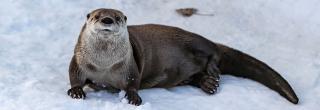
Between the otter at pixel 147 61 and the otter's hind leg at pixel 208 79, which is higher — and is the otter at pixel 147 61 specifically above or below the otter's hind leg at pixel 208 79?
above

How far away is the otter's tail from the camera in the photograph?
16.4ft

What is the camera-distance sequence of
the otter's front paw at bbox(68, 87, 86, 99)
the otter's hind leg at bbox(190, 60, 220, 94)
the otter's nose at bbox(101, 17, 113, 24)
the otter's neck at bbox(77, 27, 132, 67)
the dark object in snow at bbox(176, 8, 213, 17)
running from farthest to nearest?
the dark object in snow at bbox(176, 8, 213, 17)
the otter's hind leg at bbox(190, 60, 220, 94)
the otter's neck at bbox(77, 27, 132, 67)
the otter's front paw at bbox(68, 87, 86, 99)
the otter's nose at bbox(101, 17, 113, 24)

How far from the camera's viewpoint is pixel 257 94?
196 inches

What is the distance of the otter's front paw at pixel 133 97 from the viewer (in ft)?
14.3

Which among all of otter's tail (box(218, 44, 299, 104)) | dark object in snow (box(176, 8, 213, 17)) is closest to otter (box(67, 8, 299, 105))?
otter's tail (box(218, 44, 299, 104))

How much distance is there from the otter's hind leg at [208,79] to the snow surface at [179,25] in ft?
0.20

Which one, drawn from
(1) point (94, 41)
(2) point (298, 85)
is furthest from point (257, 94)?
(1) point (94, 41)

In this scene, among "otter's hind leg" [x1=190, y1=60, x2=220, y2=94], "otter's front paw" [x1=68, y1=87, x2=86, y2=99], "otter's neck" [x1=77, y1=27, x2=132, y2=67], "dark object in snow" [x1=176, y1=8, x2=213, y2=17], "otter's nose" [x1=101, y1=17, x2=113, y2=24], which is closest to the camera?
"otter's nose" [x1=101, y1=17, x2=113, y2=24]

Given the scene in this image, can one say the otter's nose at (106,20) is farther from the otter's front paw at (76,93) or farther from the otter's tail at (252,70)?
the otter's tail at (252,70)

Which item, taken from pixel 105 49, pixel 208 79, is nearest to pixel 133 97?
pixel 105 49

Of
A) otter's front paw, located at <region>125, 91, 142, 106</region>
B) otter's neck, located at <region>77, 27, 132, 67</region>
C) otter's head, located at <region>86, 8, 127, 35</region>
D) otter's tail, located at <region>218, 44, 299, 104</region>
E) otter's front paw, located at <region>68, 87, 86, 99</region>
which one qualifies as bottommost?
otter's tail, located at <region>218, 44, 299, 104</region>

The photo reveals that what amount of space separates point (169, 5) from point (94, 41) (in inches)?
88.0

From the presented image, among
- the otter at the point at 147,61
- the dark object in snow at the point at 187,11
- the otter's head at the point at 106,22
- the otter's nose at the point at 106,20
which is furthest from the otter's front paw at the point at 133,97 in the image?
the dark object in snow at the point at 187,11

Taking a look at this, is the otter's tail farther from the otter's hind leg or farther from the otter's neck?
the otter's neck
